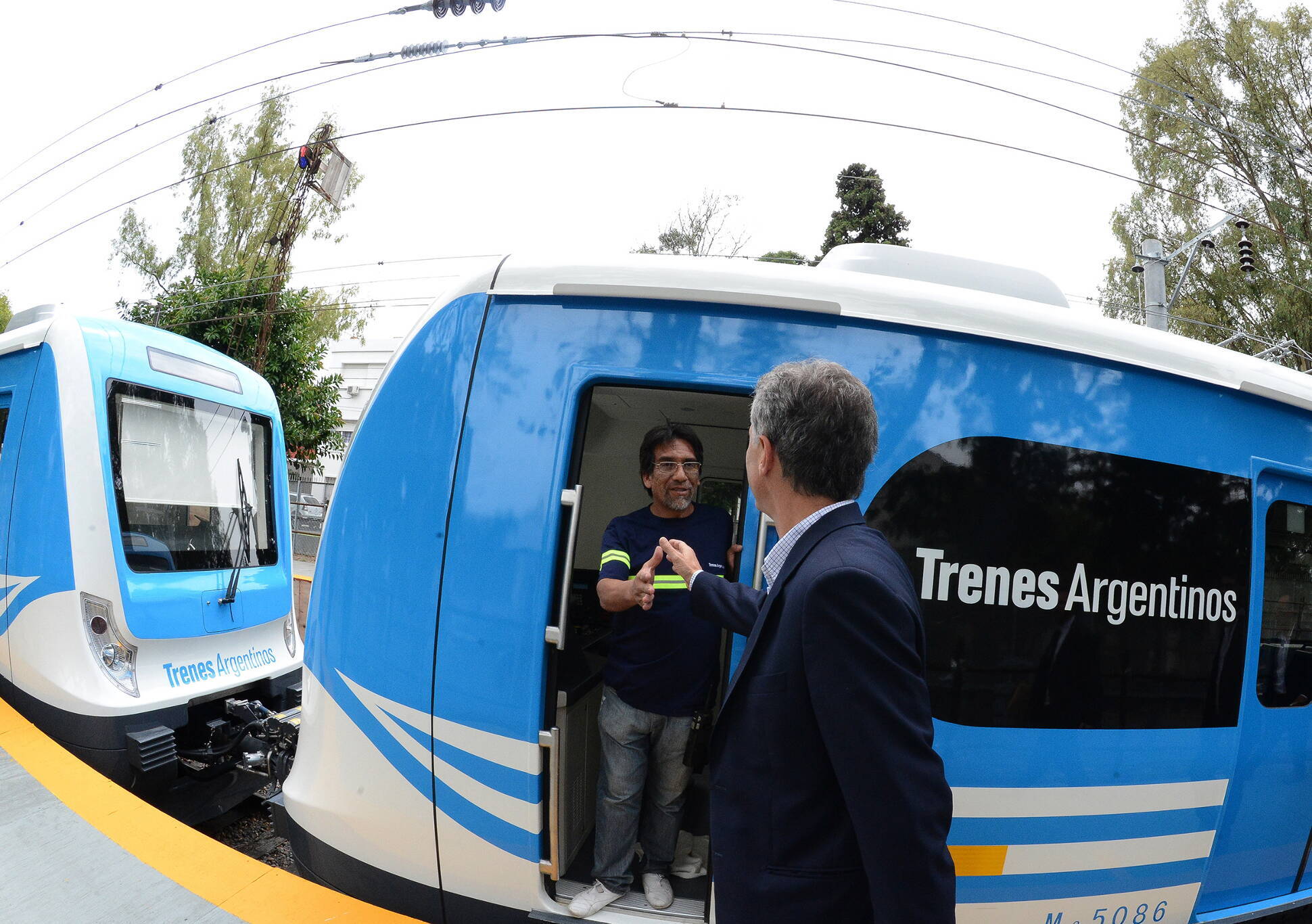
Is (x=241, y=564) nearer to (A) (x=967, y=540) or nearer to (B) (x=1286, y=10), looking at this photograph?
(A) (x=967, y=540)

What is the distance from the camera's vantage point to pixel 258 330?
620 inches

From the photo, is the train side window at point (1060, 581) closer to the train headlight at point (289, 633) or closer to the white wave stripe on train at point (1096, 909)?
the white wave stripe on train at point (1096, 909)

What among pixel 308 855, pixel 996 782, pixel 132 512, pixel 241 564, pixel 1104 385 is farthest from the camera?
pixel 241 564

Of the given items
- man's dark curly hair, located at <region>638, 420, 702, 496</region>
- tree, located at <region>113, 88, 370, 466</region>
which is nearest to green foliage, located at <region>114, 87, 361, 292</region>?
tree, located at <region>113, 88, 370, 466</region>

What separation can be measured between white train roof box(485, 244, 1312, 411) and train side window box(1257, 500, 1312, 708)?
63cm

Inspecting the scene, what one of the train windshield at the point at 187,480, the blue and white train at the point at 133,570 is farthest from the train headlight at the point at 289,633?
the train windshield at the point at 187,480

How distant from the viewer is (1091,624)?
2529 millimetres

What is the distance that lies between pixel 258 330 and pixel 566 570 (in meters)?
15.9

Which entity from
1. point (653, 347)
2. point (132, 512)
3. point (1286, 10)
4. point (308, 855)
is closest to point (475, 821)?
point (308, 855)

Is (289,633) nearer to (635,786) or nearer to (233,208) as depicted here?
(635,786)

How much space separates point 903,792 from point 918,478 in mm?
1426

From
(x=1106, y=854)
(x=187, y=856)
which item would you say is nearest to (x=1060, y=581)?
(x=1106, y=854)

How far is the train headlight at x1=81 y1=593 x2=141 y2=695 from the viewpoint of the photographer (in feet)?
14.5

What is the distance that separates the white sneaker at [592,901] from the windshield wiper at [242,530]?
3.92 metres
